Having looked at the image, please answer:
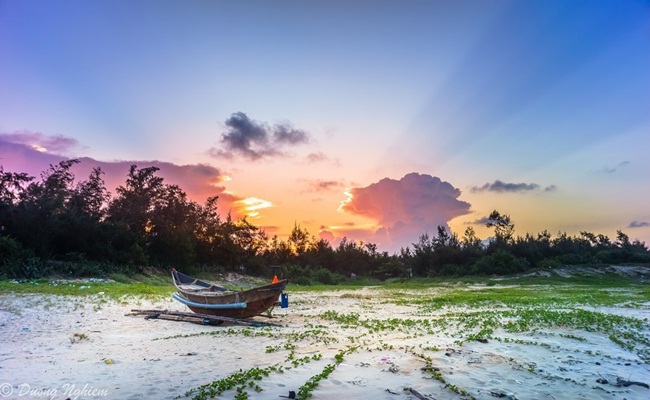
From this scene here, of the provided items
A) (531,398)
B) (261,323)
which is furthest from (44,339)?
(531,398)

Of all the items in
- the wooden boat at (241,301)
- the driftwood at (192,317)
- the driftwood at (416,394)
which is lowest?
the driftwood at (192,317)

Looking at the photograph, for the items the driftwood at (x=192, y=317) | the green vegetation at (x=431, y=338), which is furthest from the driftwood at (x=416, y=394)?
the driftwood at (x=192, y=317)

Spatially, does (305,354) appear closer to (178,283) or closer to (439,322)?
(439,322)

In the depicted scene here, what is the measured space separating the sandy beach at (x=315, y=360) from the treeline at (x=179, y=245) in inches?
937

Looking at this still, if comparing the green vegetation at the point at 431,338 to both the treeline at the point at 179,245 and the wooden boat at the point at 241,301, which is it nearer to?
the wooden boat at the point at 241,301

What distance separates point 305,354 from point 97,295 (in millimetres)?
16673

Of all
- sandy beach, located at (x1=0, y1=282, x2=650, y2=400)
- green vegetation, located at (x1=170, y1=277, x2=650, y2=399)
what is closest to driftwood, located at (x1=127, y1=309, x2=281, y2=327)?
sandy beach, located at (x1=0, y1=282, x2=650, y2=400)

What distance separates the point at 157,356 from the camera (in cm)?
980

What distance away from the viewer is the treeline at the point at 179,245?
36.2m

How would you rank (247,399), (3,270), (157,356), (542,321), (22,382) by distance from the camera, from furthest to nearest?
(3,270) → (542,321) → (157,356) → (22,382) → (247,399)

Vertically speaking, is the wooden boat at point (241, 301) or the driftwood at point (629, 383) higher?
the wooden boat at point (241, 301)

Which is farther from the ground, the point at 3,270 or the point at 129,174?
the point at 129,174

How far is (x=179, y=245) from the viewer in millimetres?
50938

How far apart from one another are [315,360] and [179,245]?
150 ft
